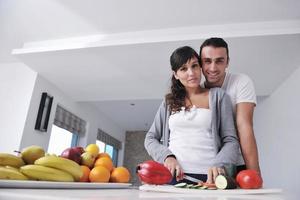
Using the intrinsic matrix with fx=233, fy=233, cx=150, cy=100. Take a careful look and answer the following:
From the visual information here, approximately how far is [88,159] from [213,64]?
605 mm

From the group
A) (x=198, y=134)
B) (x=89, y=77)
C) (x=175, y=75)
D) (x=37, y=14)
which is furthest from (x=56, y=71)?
(x=198, y=134)

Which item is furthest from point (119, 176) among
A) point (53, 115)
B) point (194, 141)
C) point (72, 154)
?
point (53, 115)

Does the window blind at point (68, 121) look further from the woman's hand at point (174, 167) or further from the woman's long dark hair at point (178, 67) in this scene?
the woman's hand at point (174, 167)

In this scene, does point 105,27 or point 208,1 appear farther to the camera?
point 105,27

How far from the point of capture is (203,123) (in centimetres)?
78

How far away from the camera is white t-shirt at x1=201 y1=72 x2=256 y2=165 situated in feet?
2.79

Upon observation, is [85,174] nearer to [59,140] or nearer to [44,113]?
[44,113]

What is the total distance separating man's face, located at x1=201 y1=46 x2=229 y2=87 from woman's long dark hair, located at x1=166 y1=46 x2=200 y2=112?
2.9 inches

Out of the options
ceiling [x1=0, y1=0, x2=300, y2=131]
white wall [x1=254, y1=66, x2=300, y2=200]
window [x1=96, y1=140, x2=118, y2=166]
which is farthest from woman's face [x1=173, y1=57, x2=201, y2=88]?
window [x1=96, y1=140, x2=118, y2=166]

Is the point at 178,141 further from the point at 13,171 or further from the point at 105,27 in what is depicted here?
the point at 105,27

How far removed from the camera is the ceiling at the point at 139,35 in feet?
6.27

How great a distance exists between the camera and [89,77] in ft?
9.58

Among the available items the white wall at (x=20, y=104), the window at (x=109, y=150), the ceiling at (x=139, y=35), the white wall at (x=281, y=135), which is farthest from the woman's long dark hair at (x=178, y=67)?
the window at (x=109, y=150)

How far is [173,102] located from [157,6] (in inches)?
49.9
